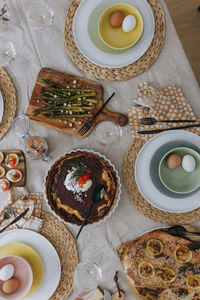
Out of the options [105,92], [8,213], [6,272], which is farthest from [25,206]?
[105,92]

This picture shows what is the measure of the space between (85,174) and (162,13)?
0.81 metres

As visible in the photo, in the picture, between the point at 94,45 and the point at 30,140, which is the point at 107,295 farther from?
the point at 94,45

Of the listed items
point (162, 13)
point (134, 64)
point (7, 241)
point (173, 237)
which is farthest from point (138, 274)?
point (162, 13)

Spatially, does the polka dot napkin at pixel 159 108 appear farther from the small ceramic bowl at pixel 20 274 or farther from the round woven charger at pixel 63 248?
the small ceramic bowl at pixel 20 274

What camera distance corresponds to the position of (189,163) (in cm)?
138

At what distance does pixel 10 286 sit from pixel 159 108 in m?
1.04

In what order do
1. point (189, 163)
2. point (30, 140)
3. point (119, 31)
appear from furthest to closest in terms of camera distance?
point (30, 140) < point (119, 31) < point (189, 163)

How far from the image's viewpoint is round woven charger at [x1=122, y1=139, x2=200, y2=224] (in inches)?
56.8

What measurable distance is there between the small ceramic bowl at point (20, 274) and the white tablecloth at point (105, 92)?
10.2 inches

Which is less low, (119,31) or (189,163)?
(119,31)

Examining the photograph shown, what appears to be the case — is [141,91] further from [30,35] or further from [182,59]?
[30,35]

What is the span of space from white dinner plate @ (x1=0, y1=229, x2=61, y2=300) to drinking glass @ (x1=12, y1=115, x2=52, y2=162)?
0.37 metres

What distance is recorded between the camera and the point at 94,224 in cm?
153

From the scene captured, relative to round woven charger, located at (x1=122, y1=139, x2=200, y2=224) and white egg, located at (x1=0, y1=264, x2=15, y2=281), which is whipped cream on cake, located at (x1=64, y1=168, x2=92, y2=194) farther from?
white egg, located at (x1=0, y1=264, x2=15, y2=281)
